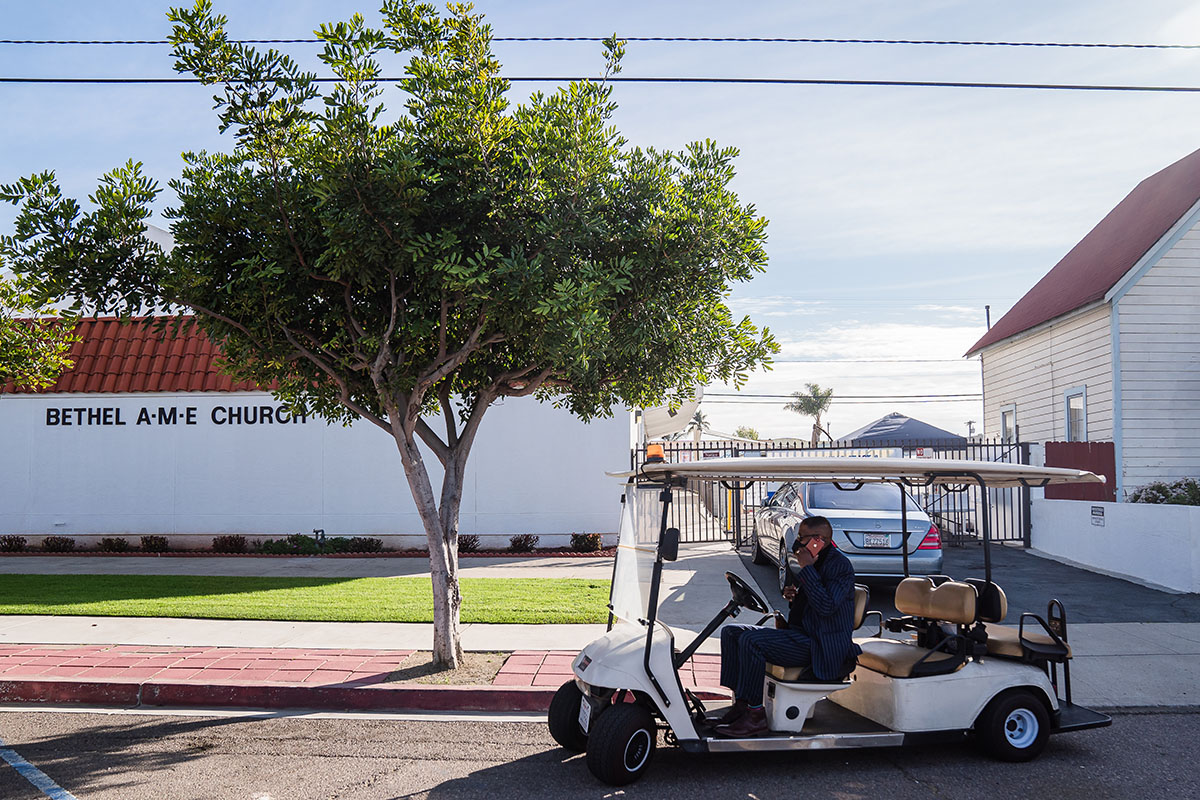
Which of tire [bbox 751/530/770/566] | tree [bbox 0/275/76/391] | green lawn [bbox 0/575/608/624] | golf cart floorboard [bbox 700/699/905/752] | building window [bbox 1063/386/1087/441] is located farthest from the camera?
building window [bbox 1063/386/1087/441]

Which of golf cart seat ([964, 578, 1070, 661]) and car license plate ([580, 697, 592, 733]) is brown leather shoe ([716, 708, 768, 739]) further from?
golf cart seat ([964, 578, 1070, 661])

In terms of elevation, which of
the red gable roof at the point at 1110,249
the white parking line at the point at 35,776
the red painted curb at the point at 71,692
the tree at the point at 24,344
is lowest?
the white parking line at the point at 35,776

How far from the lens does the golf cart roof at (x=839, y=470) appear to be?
579 centimetres

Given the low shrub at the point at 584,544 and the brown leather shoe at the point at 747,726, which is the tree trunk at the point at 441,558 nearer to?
the brown leather shoe at the point at 747,726

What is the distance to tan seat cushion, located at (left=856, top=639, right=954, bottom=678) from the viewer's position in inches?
233

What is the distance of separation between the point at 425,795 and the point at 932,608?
3.53m

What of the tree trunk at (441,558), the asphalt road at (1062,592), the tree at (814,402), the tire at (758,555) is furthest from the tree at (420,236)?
the tree at (814,402)

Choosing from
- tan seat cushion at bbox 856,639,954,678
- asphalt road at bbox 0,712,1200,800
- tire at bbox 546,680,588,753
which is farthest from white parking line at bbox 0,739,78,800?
tan seat cushion at bbox 856,639,954,678

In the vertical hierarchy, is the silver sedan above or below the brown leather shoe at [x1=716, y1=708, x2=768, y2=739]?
above

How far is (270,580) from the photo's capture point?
1356cm

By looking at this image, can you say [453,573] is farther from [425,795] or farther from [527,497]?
[527,497]

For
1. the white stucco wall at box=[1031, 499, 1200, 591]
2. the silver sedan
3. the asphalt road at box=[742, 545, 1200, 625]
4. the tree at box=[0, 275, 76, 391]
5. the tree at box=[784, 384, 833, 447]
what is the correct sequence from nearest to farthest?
the asphalt road at box=[742, 545, 1200, 625]
the silver sedan
the white stucco wall at box=[1031, 499, 1200, 591]
the tree at box=[0, 275, 76, 391]
the tree at box=[784, 384, 833, 447]

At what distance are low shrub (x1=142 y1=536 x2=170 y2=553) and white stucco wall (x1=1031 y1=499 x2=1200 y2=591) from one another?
53.3 feet

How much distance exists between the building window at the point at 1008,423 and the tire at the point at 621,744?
19050 millimetres
